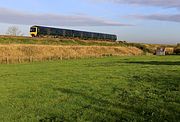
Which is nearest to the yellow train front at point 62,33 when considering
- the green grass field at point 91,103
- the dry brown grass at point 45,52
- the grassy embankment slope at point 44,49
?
the grassy embankment slope at point 44,49

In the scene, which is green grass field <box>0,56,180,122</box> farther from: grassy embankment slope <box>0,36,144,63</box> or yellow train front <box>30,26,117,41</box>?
yellow train front <box>30,26,117,41</box>

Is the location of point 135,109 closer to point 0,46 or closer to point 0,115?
point 0,115

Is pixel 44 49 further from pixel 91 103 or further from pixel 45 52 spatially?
pixel 91 103

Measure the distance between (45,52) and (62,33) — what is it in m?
23.7

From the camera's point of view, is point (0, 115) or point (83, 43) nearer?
point (0, 115)

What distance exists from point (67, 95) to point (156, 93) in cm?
408

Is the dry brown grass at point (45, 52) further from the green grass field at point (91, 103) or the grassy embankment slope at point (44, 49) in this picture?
the green grass field at point (91, 103)

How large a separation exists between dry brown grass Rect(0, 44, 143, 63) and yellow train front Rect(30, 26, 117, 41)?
34.6 feet

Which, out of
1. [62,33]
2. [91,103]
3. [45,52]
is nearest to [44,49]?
[45,52]

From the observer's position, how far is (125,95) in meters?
16.0

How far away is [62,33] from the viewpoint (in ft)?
305

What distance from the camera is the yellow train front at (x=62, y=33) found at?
84.1 m

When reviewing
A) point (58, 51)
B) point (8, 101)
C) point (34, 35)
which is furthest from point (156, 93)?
point (34, 35)

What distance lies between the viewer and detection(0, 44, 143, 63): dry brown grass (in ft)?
186
